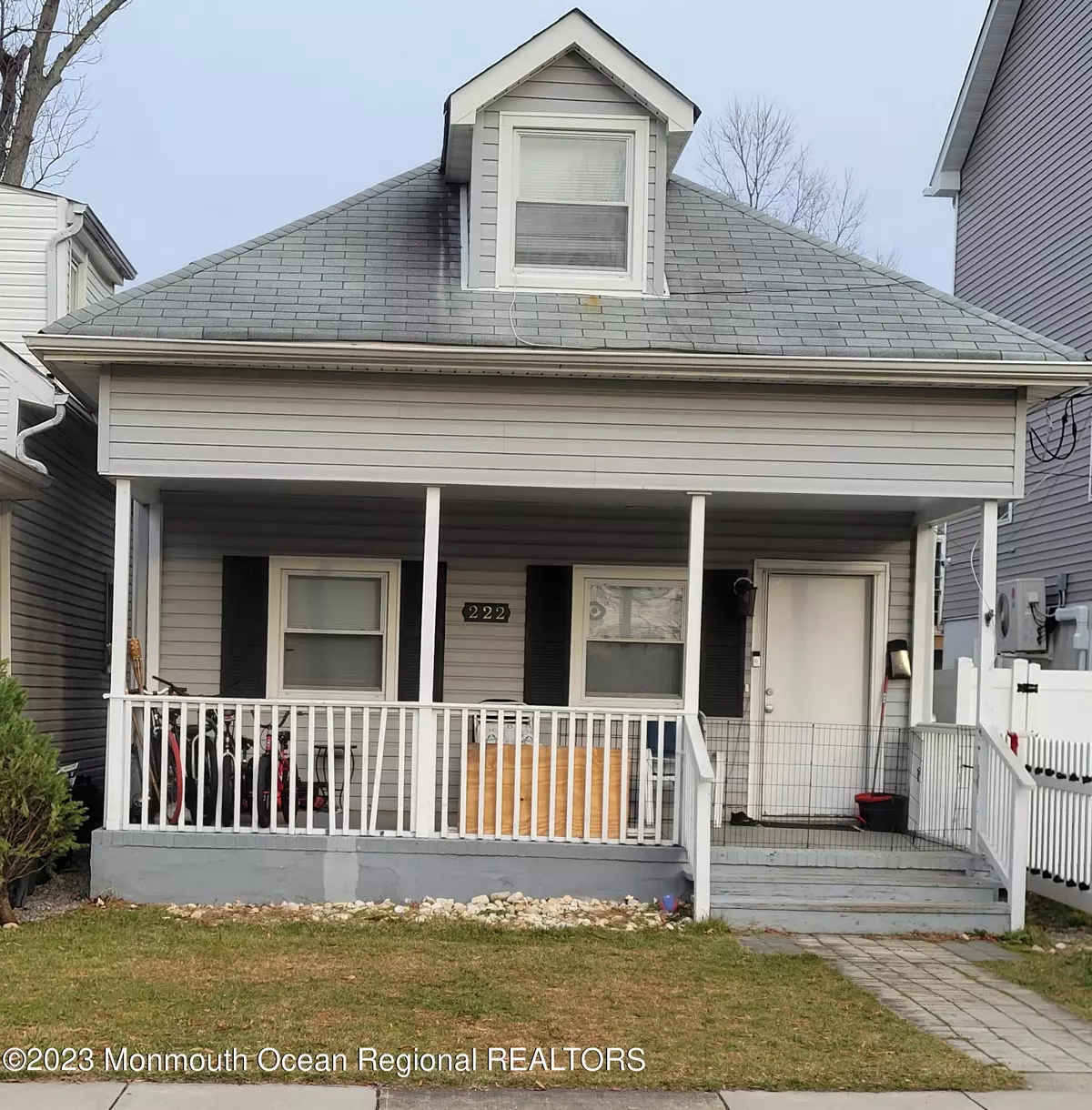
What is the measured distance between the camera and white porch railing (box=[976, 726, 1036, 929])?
9055mm

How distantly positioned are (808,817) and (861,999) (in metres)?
3.70

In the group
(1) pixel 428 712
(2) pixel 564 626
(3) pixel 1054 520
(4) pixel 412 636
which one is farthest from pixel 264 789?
(3) pixel 1054 520

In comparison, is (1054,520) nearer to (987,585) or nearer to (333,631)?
(987,585)

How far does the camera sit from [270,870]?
30.6 ft

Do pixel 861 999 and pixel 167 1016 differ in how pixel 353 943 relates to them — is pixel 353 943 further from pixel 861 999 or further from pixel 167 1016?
pixel 861 999

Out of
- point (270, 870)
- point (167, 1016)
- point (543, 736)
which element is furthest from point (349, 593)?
point (167, 1016)

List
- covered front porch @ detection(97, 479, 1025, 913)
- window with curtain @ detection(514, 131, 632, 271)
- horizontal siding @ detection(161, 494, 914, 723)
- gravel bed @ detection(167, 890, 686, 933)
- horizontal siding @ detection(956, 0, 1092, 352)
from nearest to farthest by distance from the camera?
gravel bed @ detection(167, 890, 686, 933), window with curtain @ detection(514, 131, 632, 271), covered front porch @ detection(97, 479, 1025, 913), horizontal siding @ detection(161, 494, 914, 723), horizontal siding @ detection(956, 0, 1092, 352)

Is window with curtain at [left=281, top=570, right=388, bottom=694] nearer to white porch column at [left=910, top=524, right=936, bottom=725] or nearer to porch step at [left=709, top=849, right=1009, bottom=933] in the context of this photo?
porch step at [left=709, top=849, right=1009, bottom=933]

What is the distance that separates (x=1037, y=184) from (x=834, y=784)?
849cm

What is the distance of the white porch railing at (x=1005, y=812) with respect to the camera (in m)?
9.05

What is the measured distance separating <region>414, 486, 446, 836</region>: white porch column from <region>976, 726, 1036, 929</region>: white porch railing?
365cm

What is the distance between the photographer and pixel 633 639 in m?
11.4

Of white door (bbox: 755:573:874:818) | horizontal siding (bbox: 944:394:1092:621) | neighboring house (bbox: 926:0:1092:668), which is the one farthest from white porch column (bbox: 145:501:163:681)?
neighboring house (bbox: 926:0:1092:668)

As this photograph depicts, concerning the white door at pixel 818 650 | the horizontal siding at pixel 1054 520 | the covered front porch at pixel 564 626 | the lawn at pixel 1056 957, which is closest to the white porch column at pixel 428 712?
the covered front porch at pixel 564 626
